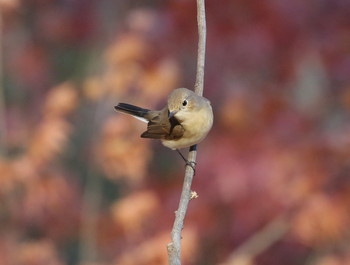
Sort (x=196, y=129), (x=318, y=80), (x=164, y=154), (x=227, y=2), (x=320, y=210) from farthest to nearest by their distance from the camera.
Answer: (x=164, y=154), (x=318, y=80), (x=227, y=2), (x=320, y=210), (x=196, y=129)

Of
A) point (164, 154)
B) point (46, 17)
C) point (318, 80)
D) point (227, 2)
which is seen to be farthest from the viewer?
point (164, 154)

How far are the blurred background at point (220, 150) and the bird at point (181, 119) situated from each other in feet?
4.56

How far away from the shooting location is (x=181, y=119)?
2.02m

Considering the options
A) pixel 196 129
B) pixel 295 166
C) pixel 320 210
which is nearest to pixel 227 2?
pixel 295 166

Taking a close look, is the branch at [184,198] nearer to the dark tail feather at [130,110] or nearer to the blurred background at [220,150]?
the dark tail feather at [130,110]

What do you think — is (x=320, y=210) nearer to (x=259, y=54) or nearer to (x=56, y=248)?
(x=259, y=54)

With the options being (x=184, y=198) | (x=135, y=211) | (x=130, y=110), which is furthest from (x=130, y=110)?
(x=135, y=211)

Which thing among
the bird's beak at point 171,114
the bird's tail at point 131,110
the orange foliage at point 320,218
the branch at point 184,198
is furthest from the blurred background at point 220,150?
the branch at point 184,198

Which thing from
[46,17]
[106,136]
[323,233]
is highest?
[46,17]

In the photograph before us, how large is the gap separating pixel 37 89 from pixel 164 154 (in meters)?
1.20

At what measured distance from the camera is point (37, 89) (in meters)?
4.77

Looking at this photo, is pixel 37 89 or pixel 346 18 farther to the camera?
pixel 37 89

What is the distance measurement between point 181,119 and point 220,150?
5.61 feet

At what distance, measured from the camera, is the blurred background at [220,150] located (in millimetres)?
3529
